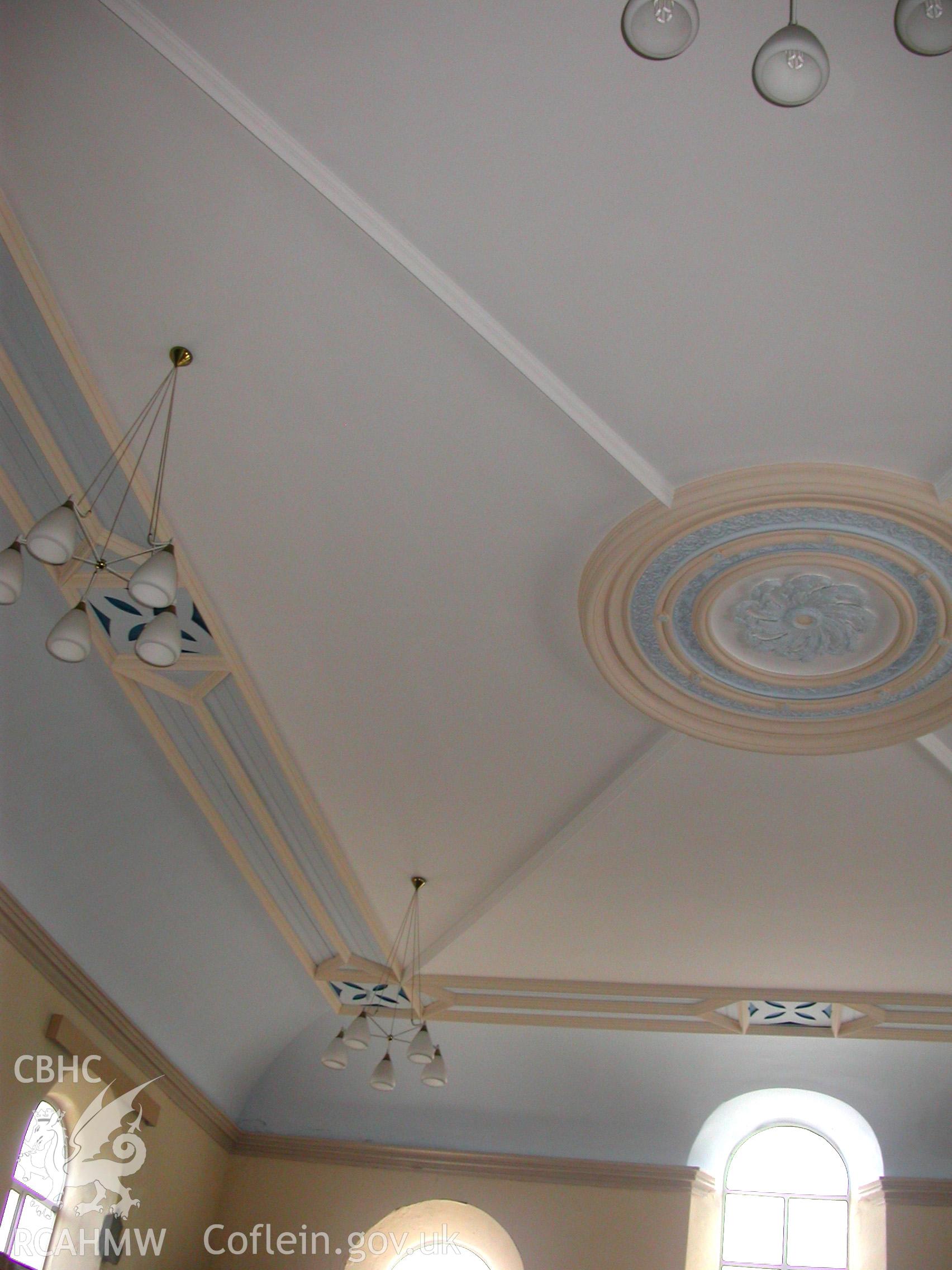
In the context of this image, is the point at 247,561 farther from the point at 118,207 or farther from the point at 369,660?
the point at 118,207

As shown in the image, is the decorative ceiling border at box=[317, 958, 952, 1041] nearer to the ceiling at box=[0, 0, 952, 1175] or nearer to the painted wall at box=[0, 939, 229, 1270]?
the ceiling at box=[0, 0, 952, 1175]

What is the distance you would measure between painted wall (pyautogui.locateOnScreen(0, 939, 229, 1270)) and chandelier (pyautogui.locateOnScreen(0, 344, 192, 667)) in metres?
3.07

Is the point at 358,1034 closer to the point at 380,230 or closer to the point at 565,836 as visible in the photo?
the point at 565,836

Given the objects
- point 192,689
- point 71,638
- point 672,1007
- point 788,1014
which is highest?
point 192,689

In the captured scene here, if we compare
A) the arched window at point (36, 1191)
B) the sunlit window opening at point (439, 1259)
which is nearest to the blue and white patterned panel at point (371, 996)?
Result: the sunlit window opening at point (439, 1259)

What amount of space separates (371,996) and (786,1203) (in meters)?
4.91

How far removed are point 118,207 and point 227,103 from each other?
832 millimetres

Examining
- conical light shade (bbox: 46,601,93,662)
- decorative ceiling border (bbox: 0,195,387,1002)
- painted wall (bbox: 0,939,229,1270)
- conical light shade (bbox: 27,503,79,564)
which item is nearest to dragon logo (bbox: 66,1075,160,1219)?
painted wall (bbox: 0,939,229,1270)

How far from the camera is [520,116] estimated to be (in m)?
4.66

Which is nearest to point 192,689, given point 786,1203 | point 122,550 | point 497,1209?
point 122,550

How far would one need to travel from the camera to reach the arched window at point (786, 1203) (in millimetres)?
11391

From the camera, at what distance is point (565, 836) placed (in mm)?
8578

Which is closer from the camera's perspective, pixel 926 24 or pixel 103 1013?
pixel 926 24

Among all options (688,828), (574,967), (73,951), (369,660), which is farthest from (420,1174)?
(369,660)
